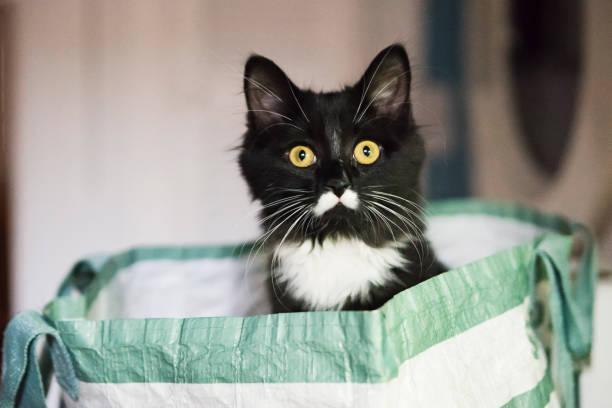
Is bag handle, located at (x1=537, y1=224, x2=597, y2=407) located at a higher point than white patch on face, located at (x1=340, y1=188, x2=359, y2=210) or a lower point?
lower

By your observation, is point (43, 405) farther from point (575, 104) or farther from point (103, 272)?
point (575, 104)

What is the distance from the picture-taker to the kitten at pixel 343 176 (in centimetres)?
70

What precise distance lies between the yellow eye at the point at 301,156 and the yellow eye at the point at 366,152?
63 mm

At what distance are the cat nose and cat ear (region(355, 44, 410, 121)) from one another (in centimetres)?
12

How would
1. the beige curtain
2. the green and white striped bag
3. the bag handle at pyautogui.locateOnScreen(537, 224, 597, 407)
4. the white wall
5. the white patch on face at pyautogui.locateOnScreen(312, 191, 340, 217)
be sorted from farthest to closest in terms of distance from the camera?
the white wall < the beige curtain < the bag handle at pyautogui.locateOnScreen(537, 224, 597, 407) < the white patch on face at pyautogui.locateOnScreen(312, 191, 340, 217) < the green and white striped bag

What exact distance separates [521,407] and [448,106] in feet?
3.53

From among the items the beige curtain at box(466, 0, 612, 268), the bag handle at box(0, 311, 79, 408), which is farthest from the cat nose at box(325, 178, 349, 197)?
the beige curtain at box(466, 0, 612, 268)

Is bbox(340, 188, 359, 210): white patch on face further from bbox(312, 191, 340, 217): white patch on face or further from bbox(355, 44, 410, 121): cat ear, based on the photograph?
bbox(355, 44, 410, 121): cat ear

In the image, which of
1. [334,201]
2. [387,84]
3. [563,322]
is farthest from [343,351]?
[563,322]

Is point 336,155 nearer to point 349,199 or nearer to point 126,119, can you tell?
point 349,199

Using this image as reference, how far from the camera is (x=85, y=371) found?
0.64 meters

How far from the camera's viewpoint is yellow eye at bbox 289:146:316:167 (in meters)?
0.71

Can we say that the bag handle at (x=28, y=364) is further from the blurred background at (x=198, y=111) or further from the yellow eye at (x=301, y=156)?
the blurred background at (x=198, y=111)

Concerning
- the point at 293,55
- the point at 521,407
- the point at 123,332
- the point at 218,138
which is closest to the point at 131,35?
the point at 218,138
